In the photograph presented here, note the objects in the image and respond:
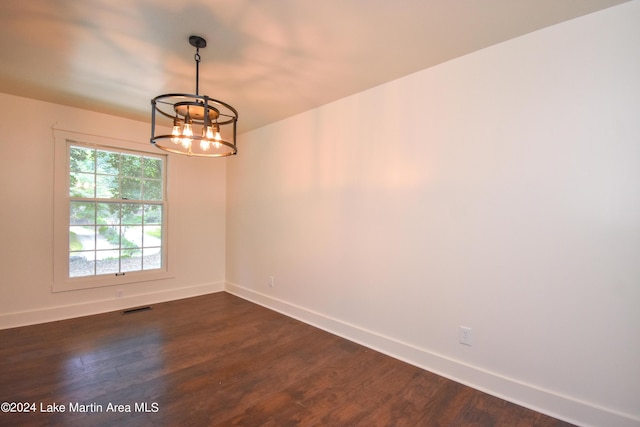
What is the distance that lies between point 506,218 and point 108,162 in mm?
4453

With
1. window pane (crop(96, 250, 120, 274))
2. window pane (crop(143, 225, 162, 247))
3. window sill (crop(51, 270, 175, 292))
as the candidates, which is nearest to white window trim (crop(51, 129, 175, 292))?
window sill (crop(51, 270, 175, 292))

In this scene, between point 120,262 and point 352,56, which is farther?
point 120,262

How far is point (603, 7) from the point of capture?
1.71m

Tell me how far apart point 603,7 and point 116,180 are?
16.0ft

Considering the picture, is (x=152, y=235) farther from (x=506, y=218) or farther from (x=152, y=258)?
(x=506, y=218)

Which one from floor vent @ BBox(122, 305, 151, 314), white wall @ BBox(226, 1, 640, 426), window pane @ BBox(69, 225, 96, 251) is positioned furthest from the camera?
floor vent @ BBox(122, 305, 151, 314)

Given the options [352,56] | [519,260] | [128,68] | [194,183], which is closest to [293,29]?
[352,56]

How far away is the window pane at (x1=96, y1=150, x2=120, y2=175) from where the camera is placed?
3.73m

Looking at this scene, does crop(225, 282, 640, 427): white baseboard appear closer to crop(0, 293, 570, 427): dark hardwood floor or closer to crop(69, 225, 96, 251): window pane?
crop(0, 293, 570, 427): dark hardwood floor

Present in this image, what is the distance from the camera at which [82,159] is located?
11.8 feet

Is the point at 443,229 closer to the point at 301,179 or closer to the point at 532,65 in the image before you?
the point at 532,65

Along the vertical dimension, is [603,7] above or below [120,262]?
above

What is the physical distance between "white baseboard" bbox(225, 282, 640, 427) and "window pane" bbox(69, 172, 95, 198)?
314 centimetres

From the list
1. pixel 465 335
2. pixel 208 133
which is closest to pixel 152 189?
pixel 208 133
